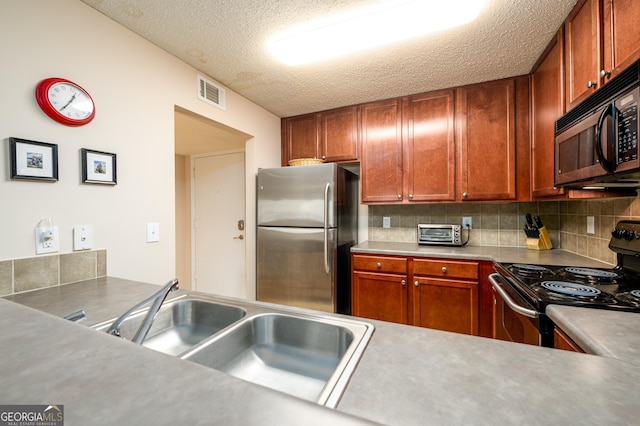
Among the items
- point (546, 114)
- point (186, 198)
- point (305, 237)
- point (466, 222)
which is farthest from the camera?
point (186, 198)

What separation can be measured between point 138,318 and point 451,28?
2.16m

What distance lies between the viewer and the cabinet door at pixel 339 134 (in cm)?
271

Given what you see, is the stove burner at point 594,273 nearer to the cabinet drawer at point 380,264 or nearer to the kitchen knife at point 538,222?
the kitchen knife at point 538,222

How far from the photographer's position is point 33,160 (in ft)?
3.85

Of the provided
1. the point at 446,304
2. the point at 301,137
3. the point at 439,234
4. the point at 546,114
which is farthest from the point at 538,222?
the point at 301,137

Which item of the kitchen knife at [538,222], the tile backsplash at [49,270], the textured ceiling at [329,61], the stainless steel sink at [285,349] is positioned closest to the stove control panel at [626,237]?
the kitchen knife at [538,222]

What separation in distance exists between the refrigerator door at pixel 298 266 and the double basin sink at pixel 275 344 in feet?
4.34

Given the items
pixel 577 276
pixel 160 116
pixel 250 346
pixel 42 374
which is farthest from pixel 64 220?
pixel 577 276

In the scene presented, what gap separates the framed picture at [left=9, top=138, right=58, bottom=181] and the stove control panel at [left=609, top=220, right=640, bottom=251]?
2.80 metres

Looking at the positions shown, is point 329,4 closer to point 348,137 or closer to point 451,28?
point 451,28

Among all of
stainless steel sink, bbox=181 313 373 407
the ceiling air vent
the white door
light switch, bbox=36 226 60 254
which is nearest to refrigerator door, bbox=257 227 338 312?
the white door

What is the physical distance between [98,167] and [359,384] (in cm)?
161

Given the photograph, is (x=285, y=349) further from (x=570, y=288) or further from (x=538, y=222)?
(x=538, y=222)

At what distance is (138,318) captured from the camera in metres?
0.99
